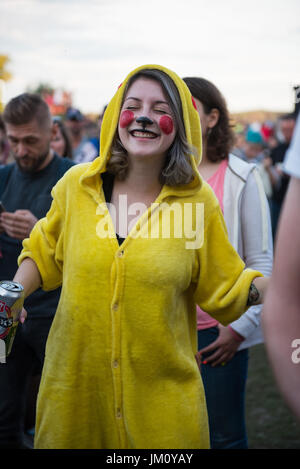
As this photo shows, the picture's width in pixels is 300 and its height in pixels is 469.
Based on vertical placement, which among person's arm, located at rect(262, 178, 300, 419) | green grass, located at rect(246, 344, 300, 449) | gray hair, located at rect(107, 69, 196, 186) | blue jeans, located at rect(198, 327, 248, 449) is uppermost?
gray hair, located at rect(107, 69, 196, 186)

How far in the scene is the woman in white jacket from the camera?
266 cm

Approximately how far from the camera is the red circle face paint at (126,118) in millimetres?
2008

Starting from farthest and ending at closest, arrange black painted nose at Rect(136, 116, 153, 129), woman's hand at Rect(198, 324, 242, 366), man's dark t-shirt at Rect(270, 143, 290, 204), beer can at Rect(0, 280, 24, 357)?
man's dark t-shirt at Rect(270, 143, 290, 204), woman's hand at Rect(198, 324, 242, 366), black painted nose at Rect(136, 116, 153, 129), beer can at Rect(0, 280, 24, 357)

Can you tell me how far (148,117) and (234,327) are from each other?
1.19 m

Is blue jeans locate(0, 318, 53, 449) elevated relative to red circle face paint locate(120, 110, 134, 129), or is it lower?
lower

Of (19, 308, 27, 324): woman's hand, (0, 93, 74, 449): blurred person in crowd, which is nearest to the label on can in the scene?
(19, 308, 27, 324): woman's hand

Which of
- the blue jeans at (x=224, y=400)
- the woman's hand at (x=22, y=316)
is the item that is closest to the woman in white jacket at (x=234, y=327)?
the blue jeans at (x=224, y=400)

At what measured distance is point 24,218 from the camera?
2.81 metres

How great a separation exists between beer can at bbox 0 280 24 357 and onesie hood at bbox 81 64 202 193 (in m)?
0.48

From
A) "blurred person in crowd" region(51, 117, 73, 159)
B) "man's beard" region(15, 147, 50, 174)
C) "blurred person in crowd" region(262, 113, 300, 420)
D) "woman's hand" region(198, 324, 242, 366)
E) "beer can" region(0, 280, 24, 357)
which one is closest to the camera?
"blurred person in crowd" region(262, 113, 300, 420)

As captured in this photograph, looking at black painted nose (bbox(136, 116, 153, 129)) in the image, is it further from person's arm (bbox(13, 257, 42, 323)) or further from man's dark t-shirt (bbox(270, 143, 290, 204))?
man's dark t-shirt (bbox(270, 143, 290, 204))

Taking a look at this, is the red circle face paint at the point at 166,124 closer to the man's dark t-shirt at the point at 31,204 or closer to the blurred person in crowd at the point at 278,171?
the man's dark t-shirt at the point at 31,204

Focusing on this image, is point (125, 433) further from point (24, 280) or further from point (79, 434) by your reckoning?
point (24, 280)

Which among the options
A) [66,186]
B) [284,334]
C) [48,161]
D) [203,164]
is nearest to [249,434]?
[203,164]
